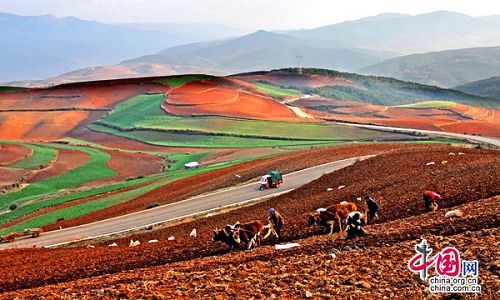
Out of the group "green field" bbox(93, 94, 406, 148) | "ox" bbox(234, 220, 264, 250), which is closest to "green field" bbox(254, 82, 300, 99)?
"green field" bbox(93, 94, 406, 148)

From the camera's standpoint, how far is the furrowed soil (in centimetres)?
1091

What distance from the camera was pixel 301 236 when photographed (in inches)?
709

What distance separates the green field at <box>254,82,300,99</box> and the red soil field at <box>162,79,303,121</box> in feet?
23.6

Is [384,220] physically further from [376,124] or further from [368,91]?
[368,91]

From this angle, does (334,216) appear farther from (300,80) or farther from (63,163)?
(300,80)

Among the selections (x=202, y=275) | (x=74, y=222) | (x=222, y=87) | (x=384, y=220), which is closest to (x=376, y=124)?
(x=222, y=87)

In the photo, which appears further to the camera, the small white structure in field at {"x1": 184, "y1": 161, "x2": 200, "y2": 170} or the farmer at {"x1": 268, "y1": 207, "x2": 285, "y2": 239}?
the small white structure in field at {"x1": 184, "y1": 161, "x2": 200, "y2": 170}

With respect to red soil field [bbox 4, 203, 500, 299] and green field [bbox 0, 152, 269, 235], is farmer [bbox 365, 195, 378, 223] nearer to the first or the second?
red soil field [bbox 4, 203, 500, 299]

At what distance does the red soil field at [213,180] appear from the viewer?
4188 centimetres

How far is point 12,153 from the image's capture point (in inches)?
3093

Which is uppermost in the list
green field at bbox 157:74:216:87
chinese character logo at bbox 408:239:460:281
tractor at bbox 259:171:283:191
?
green field at bbox 157:74:216:87

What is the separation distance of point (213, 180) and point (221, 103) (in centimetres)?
6578

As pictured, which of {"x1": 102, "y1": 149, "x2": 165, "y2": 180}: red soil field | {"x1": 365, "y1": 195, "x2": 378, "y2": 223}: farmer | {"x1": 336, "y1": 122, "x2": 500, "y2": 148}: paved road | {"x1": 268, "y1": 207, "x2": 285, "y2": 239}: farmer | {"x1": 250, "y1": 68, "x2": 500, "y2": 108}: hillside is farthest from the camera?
{"x1": 250, "y1": 68, "x2": 500, "y2": 108}: hillside

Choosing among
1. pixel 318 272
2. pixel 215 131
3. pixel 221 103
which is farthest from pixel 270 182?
pixel 221 103
